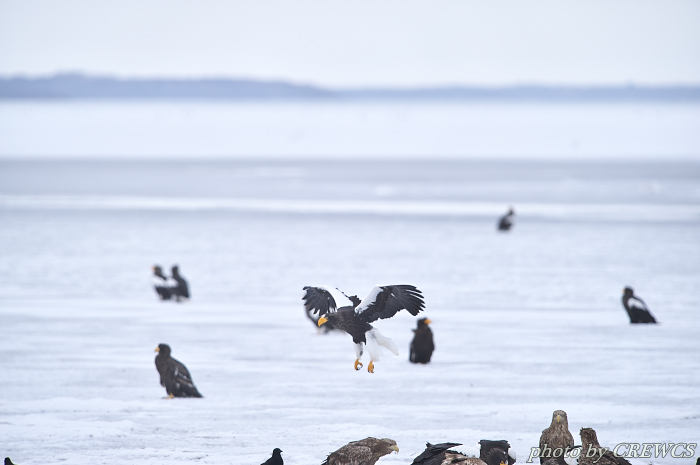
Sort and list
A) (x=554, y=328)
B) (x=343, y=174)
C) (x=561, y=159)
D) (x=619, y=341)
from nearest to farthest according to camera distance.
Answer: (x=619, y=341) → (x=554, y=328) → (x=343, y=174) → (x=561, y=159)

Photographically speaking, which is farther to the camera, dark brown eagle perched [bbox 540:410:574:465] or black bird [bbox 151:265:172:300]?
black bird [bbox 151:265:172:300]

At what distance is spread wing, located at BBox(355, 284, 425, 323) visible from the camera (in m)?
5.53

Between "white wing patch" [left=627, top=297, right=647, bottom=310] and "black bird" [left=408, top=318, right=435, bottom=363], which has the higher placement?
"white wing patch" [left=627, top=297, right=647, bottom=310]

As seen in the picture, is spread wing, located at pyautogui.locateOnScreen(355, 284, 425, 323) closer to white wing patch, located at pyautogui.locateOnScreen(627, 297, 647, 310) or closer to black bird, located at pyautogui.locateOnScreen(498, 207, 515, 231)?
white wing patch, located at pyautogui.locateOnScreen(627, 297, 647, 310)

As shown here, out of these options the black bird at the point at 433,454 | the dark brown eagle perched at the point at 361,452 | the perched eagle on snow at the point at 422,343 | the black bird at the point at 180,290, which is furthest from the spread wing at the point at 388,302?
the black bird at the point at 180,290

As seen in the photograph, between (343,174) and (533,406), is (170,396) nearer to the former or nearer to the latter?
(533,406)

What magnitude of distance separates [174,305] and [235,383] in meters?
3.84

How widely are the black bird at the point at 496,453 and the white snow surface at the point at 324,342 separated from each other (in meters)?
0.76

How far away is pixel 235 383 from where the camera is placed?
714 cm

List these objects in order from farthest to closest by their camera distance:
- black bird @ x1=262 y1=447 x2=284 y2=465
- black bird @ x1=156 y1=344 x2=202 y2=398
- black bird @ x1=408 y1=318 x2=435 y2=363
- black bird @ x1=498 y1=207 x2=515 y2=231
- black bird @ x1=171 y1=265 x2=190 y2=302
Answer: black bird @ x1=498 y1=207 x2=515 y2=231 → black bird @ x1=171 y1=265 x2=190 y2=302 → black bird @ x1=408 y1=318 x2=435 y2=363 → black bird @ x1=156 y1=344 x2=202 y2=398 → black bird @ x1=262 y1=447 x2=284 y2=465

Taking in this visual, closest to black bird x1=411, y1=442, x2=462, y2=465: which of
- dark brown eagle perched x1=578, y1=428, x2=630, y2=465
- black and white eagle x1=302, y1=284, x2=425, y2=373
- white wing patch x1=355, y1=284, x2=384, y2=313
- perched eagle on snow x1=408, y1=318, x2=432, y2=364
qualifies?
dark brown eagle perched x1=578, y1=428, x2=630, y2=465

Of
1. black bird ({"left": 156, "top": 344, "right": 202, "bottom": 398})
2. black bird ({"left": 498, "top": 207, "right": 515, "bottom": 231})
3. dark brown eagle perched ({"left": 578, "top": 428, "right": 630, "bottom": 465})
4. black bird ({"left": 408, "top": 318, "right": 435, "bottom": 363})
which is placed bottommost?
dark brown eagle perched ({"left": 578, "top": 428, "right": 630, "bottom": 465})

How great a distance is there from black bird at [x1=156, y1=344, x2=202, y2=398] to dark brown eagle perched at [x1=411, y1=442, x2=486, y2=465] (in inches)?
110

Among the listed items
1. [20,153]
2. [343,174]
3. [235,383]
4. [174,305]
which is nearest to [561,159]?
[343,174]
